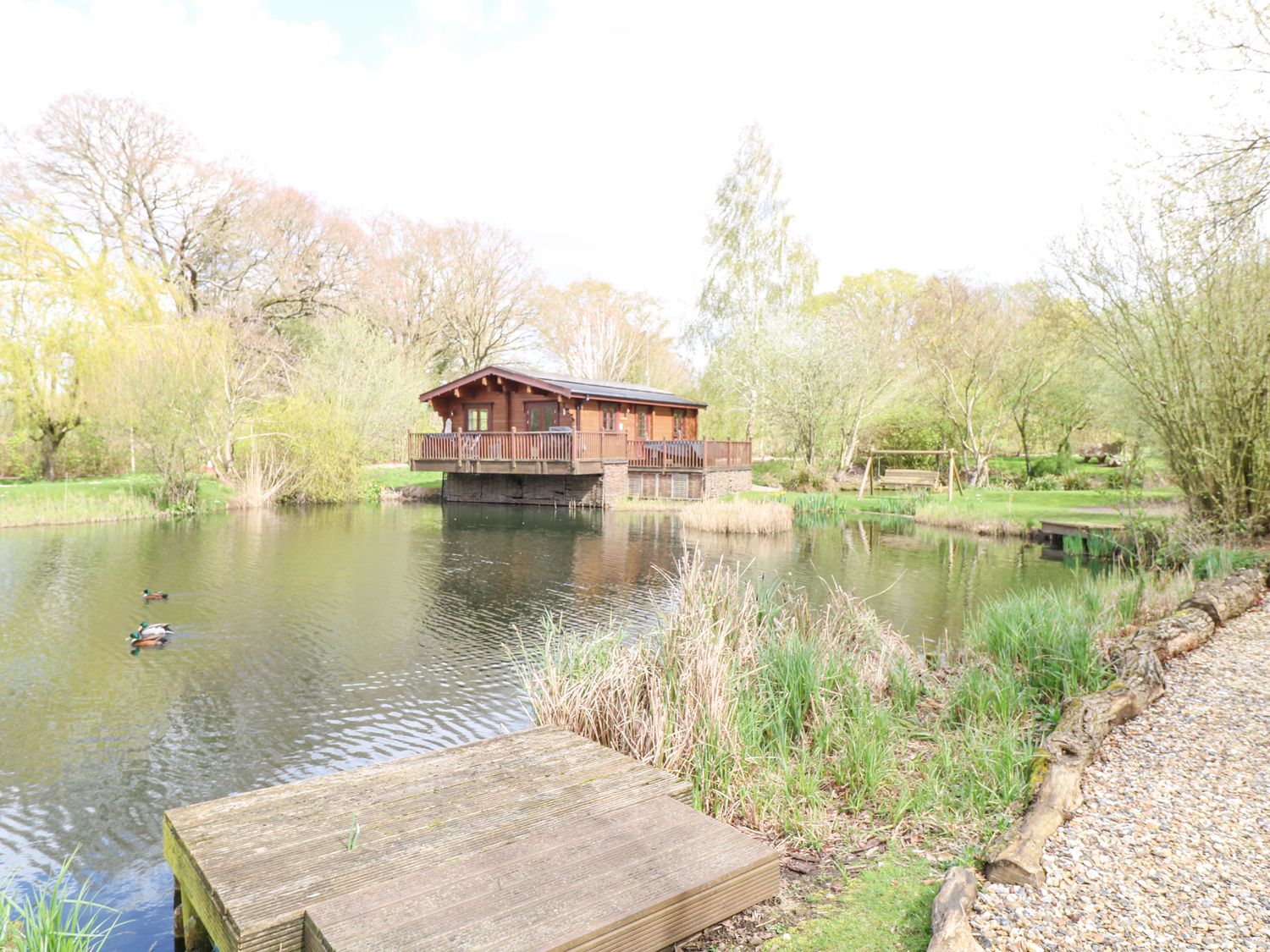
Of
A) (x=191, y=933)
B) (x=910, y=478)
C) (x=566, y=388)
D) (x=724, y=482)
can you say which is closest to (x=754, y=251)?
(x=724, y=482)

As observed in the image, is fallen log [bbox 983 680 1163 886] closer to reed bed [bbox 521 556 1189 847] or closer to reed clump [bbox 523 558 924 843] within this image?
reed bed [bbox 521 556 1189 847]

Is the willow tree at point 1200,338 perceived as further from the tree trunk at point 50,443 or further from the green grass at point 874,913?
the tree trunk at point 50,443

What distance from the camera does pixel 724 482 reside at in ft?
82.8

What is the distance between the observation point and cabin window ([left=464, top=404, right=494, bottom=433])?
27.5m

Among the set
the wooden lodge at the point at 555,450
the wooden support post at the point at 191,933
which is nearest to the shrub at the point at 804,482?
the wooden lodge at the point at 555,450

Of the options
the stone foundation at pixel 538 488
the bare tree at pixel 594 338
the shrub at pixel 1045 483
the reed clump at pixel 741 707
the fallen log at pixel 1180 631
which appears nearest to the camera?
the reed clump at pixel 741 707

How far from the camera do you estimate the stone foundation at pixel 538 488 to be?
23.8 metres

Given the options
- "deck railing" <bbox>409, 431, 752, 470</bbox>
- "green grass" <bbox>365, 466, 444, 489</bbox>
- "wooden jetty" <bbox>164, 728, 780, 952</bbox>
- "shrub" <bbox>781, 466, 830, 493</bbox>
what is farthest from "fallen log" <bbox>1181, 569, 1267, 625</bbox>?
"green grass" <bbox>365, 466, 444, 489</bbox>

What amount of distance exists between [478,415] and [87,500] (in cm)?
1235

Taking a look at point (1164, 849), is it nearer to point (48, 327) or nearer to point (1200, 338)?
point (1200, 338)

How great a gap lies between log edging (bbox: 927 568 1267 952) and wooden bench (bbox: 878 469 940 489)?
1597 cm

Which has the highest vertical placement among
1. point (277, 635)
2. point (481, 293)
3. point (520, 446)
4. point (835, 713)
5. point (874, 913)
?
point (481, 293)

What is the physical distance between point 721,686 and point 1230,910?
7.75ft

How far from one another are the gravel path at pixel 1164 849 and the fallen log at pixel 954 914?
59 mm
